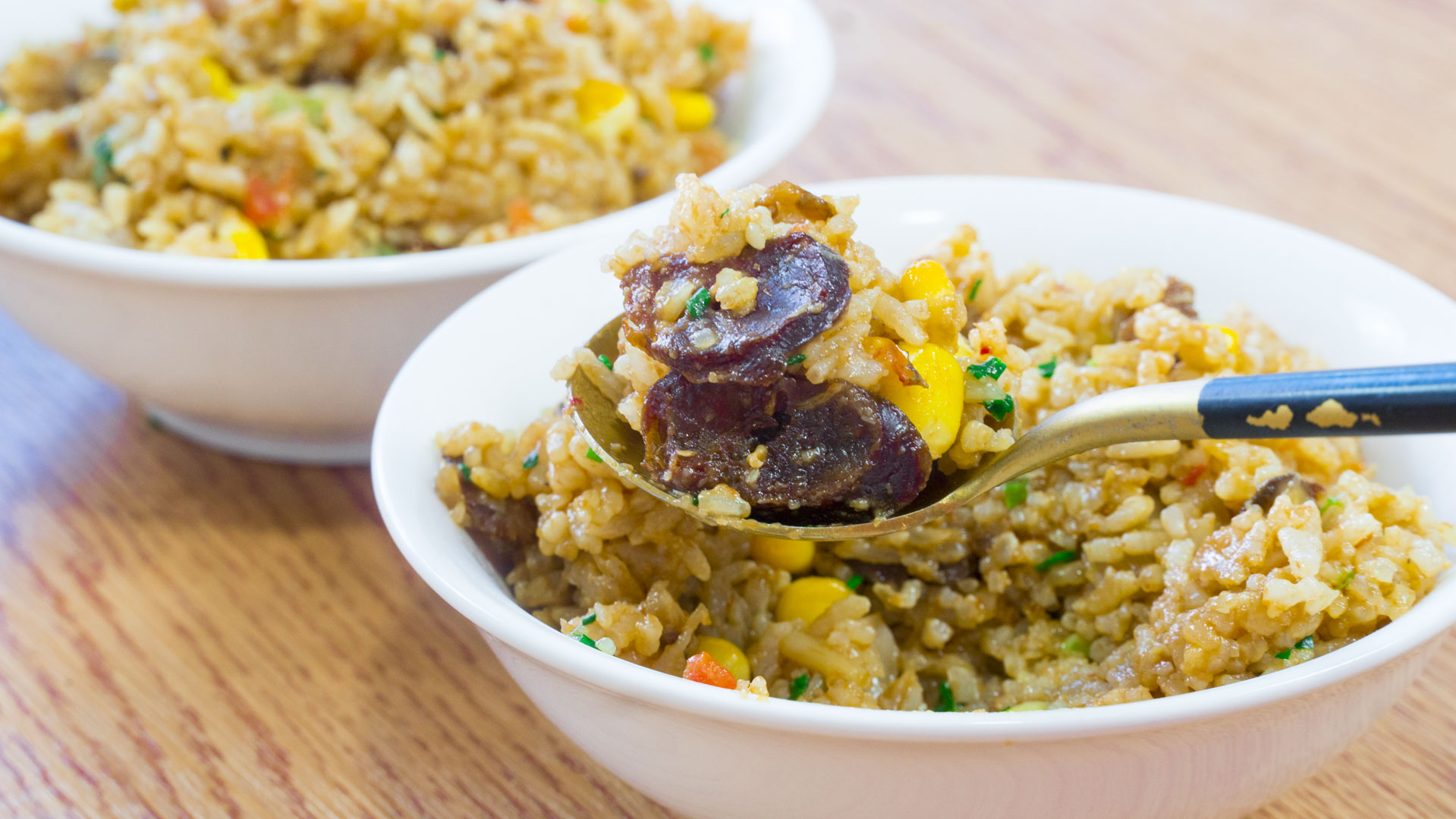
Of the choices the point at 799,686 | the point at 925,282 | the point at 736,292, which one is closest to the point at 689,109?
the point at 925,282

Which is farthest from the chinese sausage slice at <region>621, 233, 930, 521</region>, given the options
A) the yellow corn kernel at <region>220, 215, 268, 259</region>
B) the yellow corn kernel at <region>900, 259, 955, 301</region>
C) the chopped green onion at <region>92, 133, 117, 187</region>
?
the chopped green onion at <region>92, 133, 117, 187</region>

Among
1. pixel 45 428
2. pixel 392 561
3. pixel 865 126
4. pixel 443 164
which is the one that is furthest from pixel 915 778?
pixel 865 126

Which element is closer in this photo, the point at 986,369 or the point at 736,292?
the point at 736,292

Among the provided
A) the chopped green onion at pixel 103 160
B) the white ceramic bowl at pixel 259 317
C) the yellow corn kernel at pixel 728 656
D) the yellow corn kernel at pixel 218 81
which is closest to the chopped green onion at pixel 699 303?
the yellow corn kernel at pixel 728 656

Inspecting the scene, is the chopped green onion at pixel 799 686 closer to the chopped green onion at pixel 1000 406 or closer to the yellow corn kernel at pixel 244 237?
the chopped green onion at pixel 1000 406

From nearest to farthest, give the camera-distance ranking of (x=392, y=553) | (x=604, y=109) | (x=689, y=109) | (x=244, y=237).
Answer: (x=392, y=553), (x=244, y=237), (x=604, y=109), (x=689, y=109)

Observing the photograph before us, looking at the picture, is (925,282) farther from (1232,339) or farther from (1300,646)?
(1300,646)
